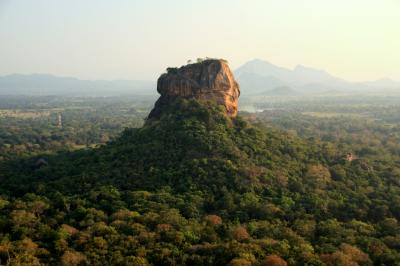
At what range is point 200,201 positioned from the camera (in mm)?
29703

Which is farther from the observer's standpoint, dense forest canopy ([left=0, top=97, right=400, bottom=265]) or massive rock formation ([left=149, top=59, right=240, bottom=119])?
massive rock formation ([left=149, top=59, right=240, bottom=119])

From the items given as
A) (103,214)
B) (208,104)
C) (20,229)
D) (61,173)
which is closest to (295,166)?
(208,104)

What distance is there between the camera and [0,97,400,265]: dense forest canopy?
72.9 ft

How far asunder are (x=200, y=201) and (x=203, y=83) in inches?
669

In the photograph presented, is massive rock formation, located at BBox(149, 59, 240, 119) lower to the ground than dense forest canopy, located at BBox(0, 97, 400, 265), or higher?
higher

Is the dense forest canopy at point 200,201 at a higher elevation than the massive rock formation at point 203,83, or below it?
below

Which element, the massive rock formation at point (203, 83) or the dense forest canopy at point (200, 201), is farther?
the massive rock formation at point (203, 83)

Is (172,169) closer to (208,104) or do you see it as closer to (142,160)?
(142,160)

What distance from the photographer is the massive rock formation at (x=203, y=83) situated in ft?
143

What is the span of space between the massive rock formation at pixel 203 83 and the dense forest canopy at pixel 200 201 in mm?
1939

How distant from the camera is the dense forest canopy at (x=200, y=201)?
22234 millimetres

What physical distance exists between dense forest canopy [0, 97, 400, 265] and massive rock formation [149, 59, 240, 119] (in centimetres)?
194

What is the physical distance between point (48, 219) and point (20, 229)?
2278 millimetres

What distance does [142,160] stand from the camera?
34875 mm
